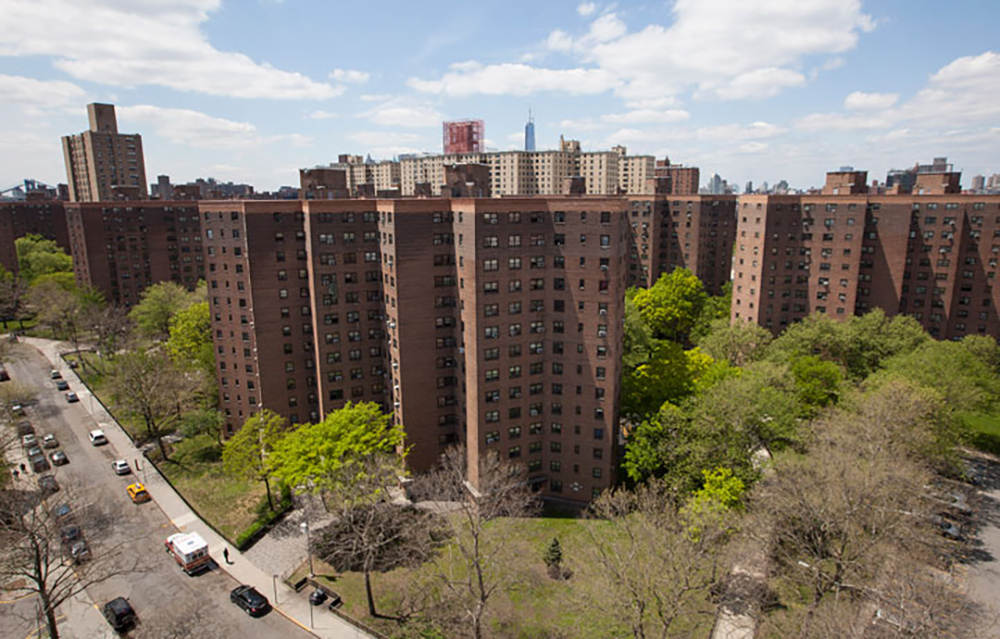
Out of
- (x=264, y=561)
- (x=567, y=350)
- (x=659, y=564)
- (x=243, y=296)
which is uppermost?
(x=243, y=296)

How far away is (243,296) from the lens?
2894 inches

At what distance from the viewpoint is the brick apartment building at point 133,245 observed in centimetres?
12650

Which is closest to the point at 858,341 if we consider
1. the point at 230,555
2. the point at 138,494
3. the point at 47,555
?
the point at 230,555

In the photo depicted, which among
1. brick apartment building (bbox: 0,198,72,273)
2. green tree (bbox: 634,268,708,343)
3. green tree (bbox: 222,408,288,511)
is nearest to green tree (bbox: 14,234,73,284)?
brick apartment building (bbox: 0,198,72,273)

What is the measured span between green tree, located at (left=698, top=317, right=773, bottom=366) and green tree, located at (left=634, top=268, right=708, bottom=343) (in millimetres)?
23326

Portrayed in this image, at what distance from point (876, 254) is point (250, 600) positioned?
102651 millimetres

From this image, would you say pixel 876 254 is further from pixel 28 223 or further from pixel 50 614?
pixel 28 223

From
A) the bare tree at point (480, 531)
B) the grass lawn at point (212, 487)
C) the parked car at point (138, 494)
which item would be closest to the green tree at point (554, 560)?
the bare tree at point (480, 531)

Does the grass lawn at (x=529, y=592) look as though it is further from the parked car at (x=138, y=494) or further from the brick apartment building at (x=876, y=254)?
the brick apartment building at (x=876, y=254)

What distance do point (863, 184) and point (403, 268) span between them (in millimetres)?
83952

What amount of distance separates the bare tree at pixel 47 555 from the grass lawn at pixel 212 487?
29.0 ft

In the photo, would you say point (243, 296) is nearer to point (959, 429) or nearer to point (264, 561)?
point (264, 561)

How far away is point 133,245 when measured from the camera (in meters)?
130

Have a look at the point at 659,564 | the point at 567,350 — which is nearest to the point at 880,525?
the point at 659,564
